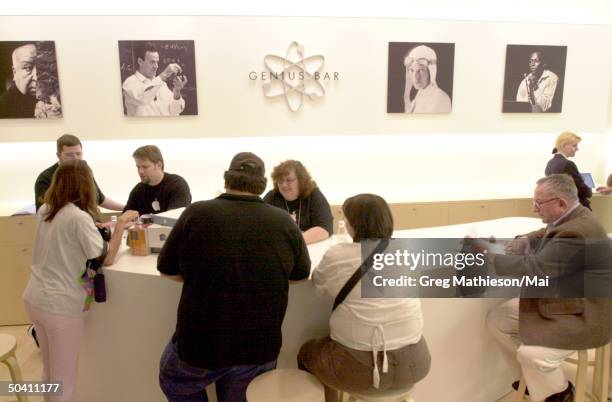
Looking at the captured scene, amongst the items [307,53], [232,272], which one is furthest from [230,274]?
[307,53]

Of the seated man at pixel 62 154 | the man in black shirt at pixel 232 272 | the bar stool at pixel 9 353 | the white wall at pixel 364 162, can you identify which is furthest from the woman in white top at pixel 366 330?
the white wall at pixel 364 162

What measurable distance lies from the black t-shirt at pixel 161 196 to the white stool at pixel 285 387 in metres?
1.50

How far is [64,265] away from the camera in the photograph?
73.8 inches

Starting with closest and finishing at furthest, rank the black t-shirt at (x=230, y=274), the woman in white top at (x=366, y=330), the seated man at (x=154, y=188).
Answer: the black t-shirt at (x=230, y=274), the woman in white top at (x=366, y=330), the seated man at (x=154, y=188)

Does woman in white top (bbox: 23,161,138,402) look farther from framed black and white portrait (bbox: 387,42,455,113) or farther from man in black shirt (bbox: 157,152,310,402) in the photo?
framed black and white portrait (bbox: 387,42,455,113)

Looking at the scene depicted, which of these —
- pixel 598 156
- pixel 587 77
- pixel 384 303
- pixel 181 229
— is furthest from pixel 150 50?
pixel 598 156

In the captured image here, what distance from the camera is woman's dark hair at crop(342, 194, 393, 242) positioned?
5.45 ft

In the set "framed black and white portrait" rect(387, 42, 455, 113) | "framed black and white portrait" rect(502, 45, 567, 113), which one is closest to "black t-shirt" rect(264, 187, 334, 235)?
"framed black and white portrait" rect(387, 42, 455, 113)

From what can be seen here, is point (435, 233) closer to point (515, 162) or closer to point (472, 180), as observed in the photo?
point (472, 180)

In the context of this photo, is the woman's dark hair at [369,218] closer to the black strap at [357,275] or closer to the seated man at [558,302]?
the black strap at [357,275]

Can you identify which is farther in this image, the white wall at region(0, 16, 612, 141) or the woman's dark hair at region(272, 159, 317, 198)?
the white wall at region(0, 16, 612, 141)

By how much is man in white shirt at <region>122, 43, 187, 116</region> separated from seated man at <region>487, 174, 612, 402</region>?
131 inches

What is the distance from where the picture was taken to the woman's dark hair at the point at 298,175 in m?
2.69

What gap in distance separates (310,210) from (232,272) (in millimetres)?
1269
